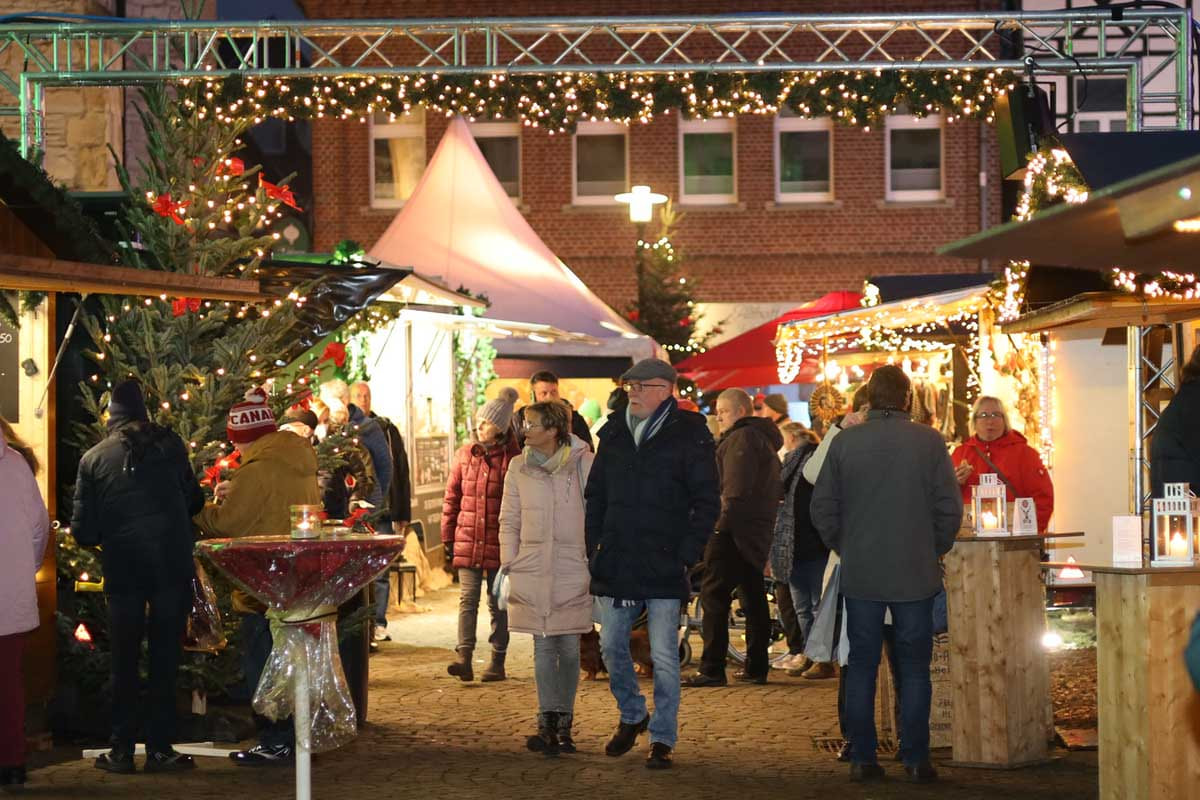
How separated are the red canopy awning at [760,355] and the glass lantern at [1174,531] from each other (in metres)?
Answer: 11.8

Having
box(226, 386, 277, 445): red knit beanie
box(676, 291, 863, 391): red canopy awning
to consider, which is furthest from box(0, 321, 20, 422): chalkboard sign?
box(676, 291, 863, 391): red canopy awning

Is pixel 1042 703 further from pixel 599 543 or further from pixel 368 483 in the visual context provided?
pixel 368 483

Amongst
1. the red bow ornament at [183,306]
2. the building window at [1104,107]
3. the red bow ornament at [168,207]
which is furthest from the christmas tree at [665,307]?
the red bow ornament at [183,306]

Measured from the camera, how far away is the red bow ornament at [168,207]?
10.1m

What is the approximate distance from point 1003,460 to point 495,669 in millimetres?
3649

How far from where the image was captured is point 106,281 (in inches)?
326

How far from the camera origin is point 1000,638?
8.43 meters

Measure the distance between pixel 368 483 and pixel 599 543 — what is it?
16.0ft

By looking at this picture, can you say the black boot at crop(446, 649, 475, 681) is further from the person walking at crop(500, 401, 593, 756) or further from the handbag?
the handbag

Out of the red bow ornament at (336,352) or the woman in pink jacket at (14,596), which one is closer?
the woman in pink jacket at (14,596)

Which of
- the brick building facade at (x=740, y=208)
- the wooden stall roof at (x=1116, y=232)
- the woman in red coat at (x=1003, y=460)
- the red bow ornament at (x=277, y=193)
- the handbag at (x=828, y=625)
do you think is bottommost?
the handbag at (x=828, y=625)

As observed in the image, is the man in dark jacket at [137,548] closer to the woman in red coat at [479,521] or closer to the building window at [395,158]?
the woman in red coat at [479,521]

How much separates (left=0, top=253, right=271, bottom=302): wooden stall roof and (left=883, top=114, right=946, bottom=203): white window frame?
22295 millimetres

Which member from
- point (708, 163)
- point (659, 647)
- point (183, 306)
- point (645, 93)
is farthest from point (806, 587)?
point (708, 163)
